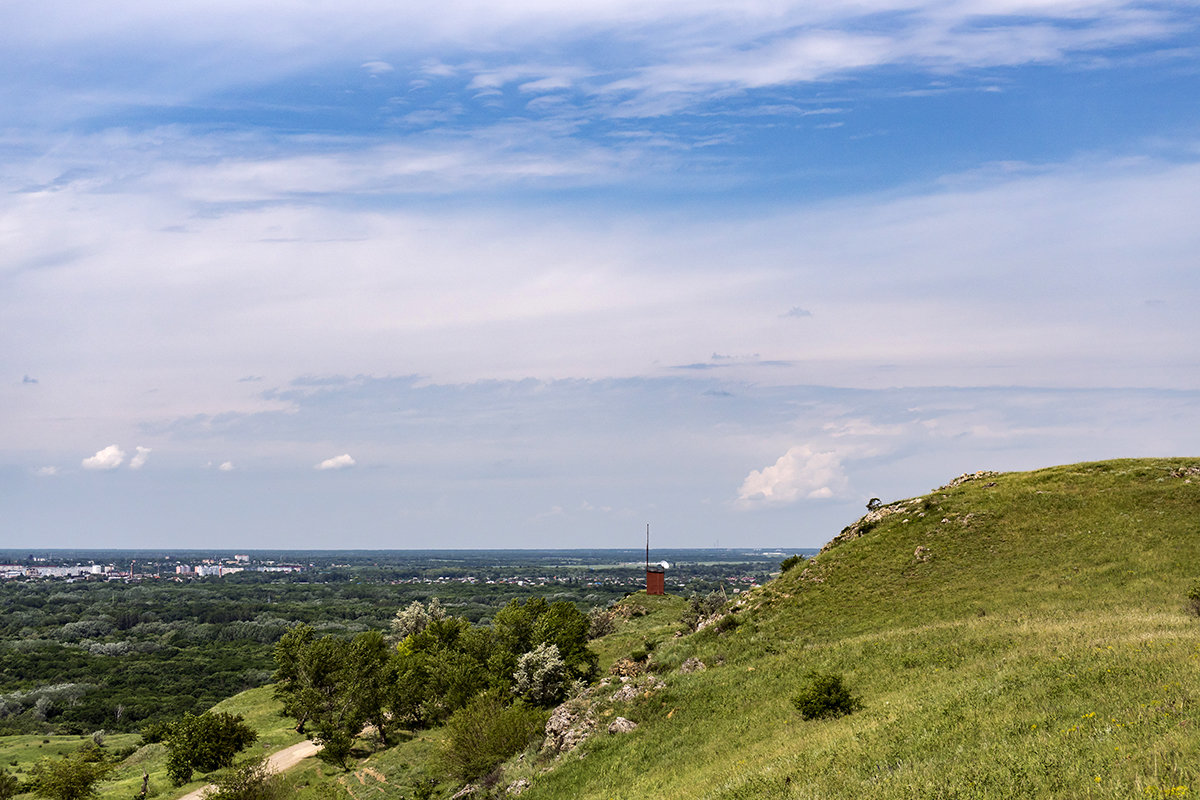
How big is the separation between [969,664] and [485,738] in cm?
3128

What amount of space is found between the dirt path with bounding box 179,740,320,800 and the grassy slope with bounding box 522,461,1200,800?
4384cm

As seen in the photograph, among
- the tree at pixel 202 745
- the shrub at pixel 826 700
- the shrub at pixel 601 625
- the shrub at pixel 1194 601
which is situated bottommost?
the tree at pixel 202 745

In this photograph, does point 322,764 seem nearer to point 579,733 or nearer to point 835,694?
point 579,733

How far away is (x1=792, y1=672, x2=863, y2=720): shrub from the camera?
102 ft

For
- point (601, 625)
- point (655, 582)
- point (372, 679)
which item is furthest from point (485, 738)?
point (655, 582)

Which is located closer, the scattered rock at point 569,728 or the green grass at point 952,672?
the green grass at point 952,672

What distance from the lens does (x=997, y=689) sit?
25.5 metres

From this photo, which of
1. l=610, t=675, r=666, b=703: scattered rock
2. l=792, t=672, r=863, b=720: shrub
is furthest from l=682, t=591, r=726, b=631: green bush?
l=792, t=672, r=863, b=720: shrub

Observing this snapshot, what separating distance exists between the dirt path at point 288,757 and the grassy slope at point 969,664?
144 feet

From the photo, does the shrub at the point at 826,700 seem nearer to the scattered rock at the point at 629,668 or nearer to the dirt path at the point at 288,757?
the scattered rock at the point at 629,668

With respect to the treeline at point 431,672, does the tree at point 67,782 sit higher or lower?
lower

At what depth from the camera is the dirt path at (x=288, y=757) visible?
70.3 metres

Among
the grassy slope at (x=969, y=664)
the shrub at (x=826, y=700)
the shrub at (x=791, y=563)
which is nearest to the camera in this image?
the grassy slope at (x=969, y=664)

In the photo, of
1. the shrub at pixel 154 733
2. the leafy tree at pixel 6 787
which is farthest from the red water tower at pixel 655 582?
the leafy tree at pixel 6 787
